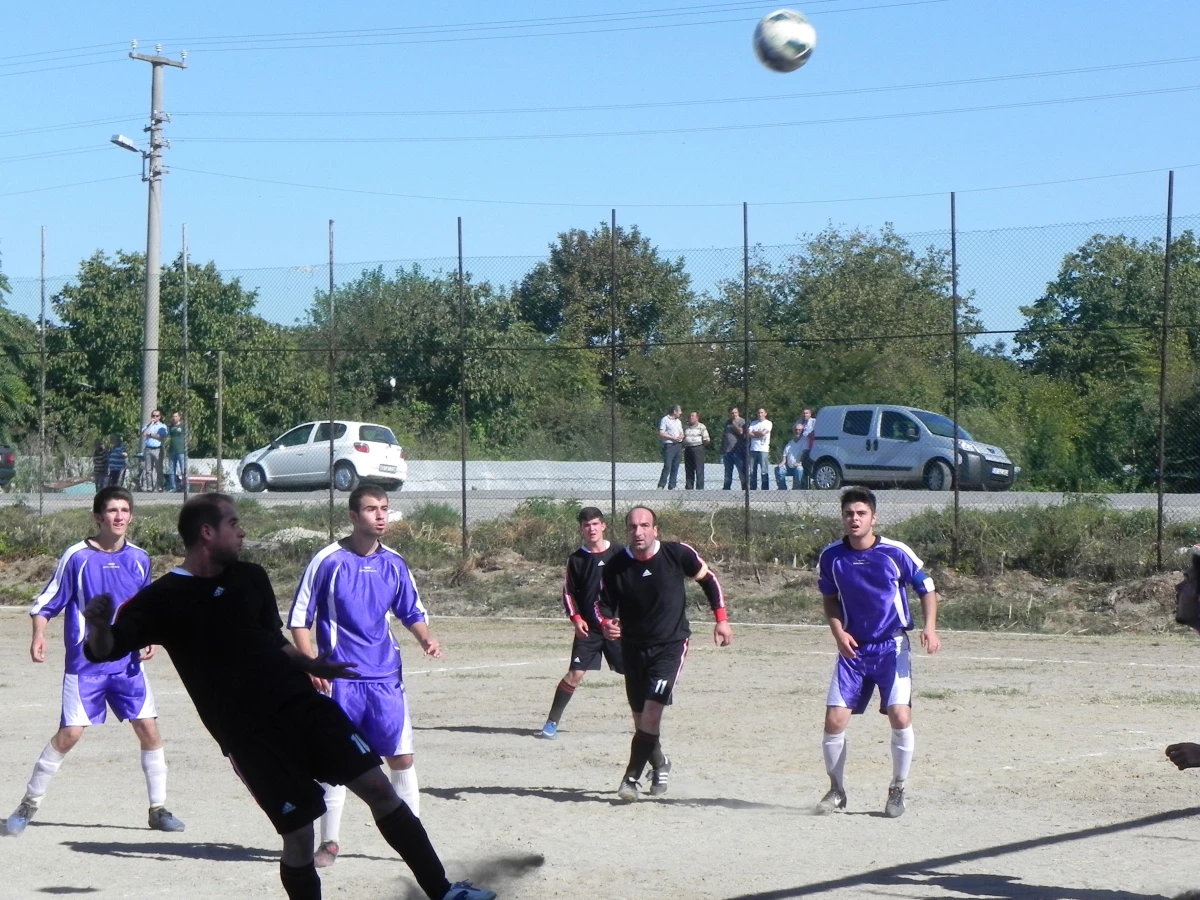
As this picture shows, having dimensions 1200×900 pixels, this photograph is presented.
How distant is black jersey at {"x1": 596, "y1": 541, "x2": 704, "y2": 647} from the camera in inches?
332

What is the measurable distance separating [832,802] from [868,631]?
0.89 m

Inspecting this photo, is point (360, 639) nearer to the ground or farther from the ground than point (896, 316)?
nearer to the ground

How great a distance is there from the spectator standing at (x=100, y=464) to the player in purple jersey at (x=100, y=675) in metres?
16.8

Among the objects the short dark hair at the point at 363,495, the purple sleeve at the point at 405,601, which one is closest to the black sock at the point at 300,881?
the purple sleeve at the point at 405,601

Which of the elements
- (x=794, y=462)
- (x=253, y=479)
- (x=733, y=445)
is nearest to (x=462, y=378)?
(x=733, y=445)

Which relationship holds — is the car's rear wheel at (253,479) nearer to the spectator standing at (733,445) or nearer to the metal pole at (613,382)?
the metal pole at (613,382)

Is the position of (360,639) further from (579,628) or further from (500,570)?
(500,570)

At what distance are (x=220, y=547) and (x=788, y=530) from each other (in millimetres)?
14082

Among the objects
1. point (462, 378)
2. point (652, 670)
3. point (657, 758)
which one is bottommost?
point (657, 758)

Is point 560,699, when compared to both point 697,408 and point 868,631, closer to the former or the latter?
point 868,631

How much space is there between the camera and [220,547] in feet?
17.0

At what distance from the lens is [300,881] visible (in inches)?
203

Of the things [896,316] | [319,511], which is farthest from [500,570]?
[896,316]

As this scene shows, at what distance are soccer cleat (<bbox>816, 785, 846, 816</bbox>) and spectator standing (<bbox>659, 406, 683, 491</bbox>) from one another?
12.1 meters
